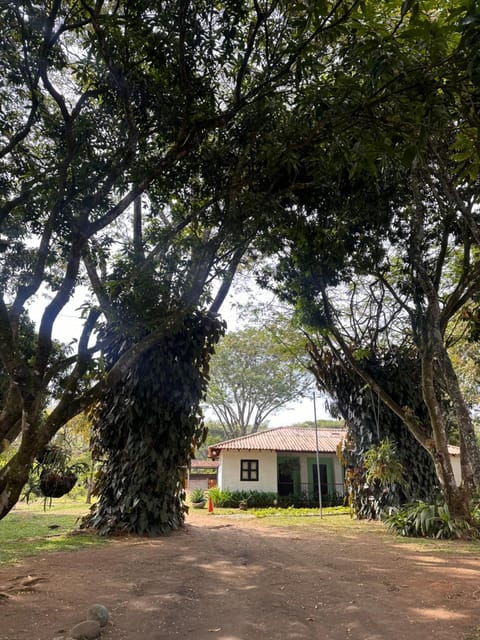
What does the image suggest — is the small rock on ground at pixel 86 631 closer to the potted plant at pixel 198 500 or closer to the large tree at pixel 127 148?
the large tree at pixel 127 148

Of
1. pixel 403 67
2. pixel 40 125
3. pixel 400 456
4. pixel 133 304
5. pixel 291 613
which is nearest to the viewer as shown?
pixel 403 67

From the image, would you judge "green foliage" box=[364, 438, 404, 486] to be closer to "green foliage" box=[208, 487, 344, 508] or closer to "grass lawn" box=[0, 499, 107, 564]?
"grass lawn" box=[0, 499, 107, 564]

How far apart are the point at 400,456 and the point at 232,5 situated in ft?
36.6

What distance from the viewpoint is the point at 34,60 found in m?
5.59

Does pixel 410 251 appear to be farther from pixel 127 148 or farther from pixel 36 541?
pixel 36 541

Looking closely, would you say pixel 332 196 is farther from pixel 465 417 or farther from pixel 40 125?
pixel 465 417

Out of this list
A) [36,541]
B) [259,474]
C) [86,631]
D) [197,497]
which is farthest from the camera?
[197,497]

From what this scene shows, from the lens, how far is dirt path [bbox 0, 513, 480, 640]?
394 cm

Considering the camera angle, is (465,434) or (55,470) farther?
(465,434)

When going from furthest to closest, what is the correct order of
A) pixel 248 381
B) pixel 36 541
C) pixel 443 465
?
1. pixel 248 381
2. pixel 443 465
3. pixel 36 541

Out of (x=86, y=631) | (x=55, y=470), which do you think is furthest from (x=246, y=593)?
(x=55, y=470)

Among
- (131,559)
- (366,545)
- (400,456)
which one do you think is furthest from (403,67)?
(400,456)

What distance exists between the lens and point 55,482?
755cm

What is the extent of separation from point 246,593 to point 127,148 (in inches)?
208
